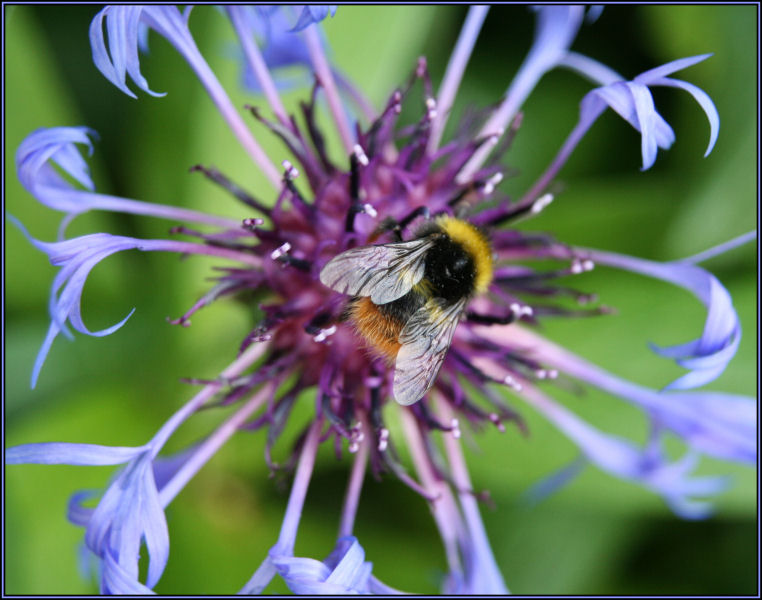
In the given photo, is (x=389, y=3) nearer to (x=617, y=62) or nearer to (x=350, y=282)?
(x=617, y=62)

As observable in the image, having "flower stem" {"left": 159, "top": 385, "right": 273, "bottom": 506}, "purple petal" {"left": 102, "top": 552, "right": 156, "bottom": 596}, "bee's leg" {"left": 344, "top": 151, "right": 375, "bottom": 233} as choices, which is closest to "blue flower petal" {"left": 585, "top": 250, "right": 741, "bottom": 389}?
"bee's leg" {"left": 344, "top": 151, "right": 375, "bottom": 233}

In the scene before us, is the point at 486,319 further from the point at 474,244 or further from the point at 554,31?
the point at 554,31

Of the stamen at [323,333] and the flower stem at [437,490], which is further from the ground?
the stamen at [323,333]

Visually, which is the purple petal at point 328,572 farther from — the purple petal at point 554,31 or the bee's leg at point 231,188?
the purple petal at point 554,31

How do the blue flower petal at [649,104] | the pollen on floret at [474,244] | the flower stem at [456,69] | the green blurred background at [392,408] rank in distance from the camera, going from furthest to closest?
the green blurred background at [392,408] → the flower stem at [456,69] → the pollen on floret at [474,244] → the blue flower petal at [649,104]

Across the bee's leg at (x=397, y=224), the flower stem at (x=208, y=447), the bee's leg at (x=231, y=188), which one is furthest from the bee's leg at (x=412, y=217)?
the flower stem at (x=208, y=447)

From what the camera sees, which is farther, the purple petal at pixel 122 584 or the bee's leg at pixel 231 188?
the bee's leg at pixel 231 188

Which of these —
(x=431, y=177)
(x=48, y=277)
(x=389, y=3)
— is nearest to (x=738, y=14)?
(x=389, y=3)

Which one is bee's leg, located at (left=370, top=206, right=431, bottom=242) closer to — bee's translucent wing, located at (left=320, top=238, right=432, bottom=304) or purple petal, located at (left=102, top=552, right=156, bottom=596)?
bee's translucent wing, located at (left=320, top=238, right=432, bottom=304)
